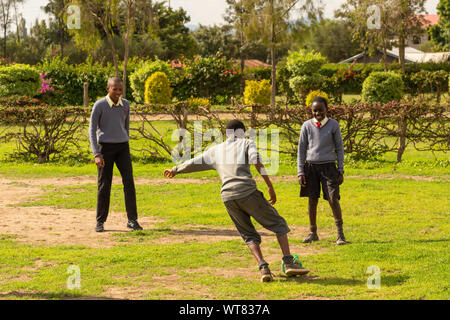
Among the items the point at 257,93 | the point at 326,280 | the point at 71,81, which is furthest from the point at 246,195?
the point at 71,81

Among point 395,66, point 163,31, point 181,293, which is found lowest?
point 181,293

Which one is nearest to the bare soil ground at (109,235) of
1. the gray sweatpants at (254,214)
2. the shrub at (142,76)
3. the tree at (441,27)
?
the gray sweatpants at (254,214)

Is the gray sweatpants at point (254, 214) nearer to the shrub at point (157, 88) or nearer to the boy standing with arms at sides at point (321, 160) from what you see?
the boy standing with arms at sides at point (321, 160)

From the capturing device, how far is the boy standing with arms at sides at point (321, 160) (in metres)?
7.19

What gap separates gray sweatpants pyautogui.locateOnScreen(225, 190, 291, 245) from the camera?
19.0ft

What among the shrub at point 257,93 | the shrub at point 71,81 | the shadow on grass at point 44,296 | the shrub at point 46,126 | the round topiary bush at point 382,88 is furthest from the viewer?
the shrub at point 71,81

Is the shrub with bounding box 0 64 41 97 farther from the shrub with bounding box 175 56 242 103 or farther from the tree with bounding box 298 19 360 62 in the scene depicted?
the tree with bounding box 298 19 360 62

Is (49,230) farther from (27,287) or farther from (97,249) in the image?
(27,287)

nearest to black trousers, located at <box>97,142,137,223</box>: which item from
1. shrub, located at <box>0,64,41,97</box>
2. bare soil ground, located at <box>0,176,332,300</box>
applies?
bare soil ground, located at <box>0,176,332,300</box>

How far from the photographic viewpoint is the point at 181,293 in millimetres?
5504

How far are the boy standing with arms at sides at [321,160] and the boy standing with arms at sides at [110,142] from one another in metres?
2.25

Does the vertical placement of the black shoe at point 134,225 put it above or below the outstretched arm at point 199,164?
below

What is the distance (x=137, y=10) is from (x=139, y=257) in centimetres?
2243
